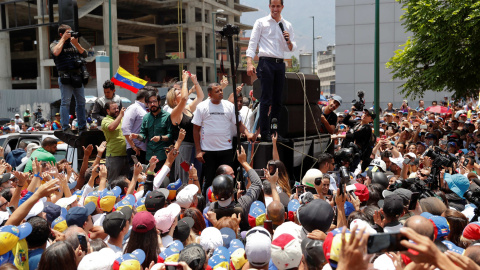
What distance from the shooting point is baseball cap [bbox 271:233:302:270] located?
11.2ft

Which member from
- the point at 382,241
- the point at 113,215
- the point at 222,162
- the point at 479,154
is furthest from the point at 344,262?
the point at 479,154

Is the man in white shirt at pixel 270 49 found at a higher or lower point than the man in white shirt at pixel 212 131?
higher

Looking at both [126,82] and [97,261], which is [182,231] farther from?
[126,82]

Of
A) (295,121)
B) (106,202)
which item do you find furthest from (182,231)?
(295,121)

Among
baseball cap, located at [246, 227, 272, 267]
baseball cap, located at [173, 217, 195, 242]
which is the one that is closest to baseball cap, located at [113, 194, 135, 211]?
baseball cap, located at [173, 217, 195, 242]

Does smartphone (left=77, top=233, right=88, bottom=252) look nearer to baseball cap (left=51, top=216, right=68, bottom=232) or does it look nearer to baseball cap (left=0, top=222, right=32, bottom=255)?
baseball cap (left=0, top=222, right=32, bottom=255)

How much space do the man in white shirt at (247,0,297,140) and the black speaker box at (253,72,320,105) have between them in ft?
1.12

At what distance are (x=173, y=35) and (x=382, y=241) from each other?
5538cm

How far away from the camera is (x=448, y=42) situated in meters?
14.8

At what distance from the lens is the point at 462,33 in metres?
14.4

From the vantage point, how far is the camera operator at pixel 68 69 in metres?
8.42

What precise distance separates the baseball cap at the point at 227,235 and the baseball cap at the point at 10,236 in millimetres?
1561

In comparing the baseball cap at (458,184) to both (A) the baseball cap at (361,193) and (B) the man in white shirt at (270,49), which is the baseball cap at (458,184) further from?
(B) the man in white shirt at (270,49)

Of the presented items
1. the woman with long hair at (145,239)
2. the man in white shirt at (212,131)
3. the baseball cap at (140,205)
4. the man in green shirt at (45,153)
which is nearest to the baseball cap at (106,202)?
the baseball cap at (140,205)
